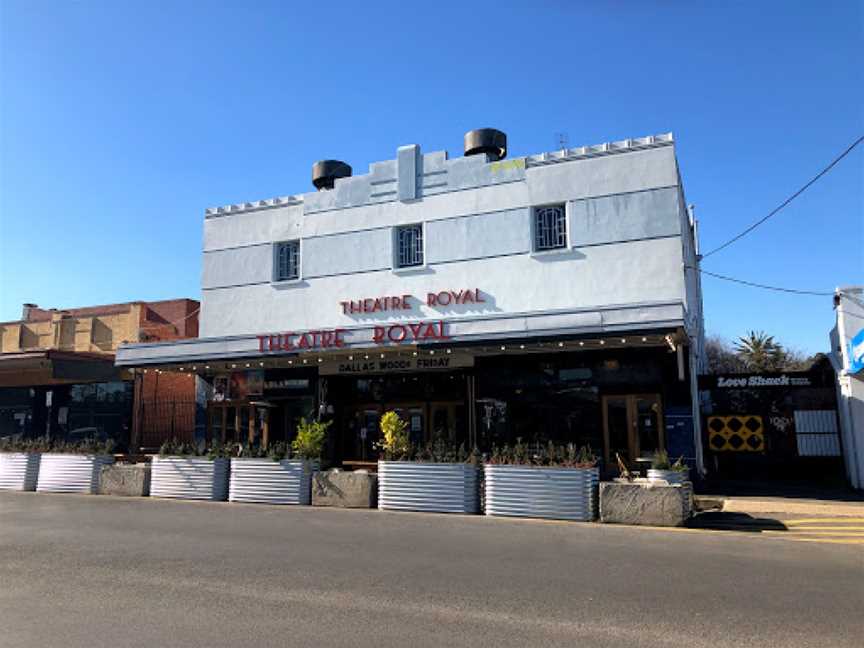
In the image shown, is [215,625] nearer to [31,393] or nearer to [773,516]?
[773,516]

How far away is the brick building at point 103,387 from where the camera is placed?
25047 mm

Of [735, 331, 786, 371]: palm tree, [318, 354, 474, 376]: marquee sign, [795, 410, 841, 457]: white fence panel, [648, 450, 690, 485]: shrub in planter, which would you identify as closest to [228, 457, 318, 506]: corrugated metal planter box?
[318, 354, 474, 376]: marquee sign

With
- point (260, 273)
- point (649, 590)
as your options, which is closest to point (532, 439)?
point (260, 273)

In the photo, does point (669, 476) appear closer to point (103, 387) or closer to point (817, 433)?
point (817, 433)

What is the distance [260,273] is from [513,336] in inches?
379

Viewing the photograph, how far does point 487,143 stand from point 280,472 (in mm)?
11435

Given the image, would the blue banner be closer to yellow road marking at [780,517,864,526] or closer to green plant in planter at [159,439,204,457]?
yellow road marking at [780,517,864,526]

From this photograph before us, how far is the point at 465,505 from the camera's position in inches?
495

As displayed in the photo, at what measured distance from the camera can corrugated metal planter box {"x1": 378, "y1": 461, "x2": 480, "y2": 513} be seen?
12.6m

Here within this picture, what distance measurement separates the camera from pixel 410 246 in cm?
2022

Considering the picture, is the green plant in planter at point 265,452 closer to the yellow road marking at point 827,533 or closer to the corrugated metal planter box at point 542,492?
the corrugated metal planter box at point 542,492

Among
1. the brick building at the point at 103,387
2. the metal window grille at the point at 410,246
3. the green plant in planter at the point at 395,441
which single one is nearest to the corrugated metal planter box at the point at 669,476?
the green plant in planter at the point at 395,441

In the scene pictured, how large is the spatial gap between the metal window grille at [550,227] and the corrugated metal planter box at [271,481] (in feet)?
28.9

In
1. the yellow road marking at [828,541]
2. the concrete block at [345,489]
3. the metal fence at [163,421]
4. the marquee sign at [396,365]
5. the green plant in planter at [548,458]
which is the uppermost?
the marquee sign at [396,365]
